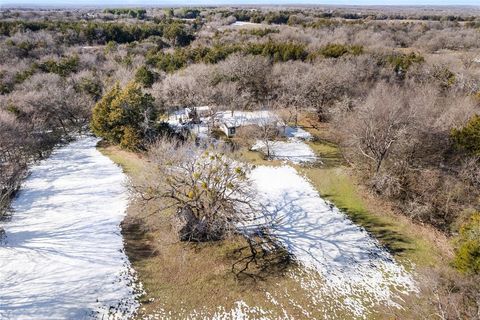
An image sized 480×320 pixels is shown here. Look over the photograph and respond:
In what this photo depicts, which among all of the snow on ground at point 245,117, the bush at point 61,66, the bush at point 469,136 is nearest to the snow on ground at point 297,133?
the snow on ground at point 245,117

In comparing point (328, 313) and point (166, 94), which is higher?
point (166, 94)

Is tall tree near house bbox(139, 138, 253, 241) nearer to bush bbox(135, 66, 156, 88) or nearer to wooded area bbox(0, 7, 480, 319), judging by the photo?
wooded area bbox(0, 7, 480, 319)

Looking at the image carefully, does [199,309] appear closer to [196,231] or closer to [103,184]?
[196,231]

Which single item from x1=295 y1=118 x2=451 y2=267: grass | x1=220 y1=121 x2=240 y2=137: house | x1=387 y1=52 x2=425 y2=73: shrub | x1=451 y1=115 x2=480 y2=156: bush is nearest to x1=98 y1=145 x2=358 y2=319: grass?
x1=295 y1=118 x2=451 y2=267: grass

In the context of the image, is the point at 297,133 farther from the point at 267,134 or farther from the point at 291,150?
the point at 267,134

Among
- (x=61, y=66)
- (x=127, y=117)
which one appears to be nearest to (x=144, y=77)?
(x=127, y=117)

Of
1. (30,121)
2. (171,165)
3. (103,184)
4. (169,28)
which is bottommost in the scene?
(103,184)

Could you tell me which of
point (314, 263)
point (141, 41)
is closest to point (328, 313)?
point (314, 263)
